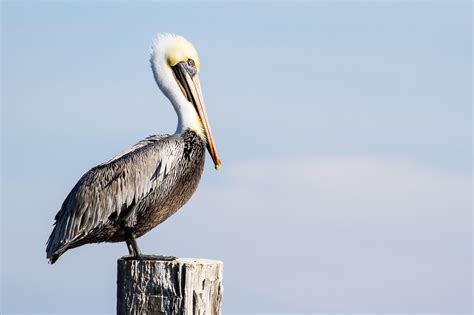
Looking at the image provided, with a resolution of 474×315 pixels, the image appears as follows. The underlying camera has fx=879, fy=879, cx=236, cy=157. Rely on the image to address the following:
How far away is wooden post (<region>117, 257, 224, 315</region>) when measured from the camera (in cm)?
495

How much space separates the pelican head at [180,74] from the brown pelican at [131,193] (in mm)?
303

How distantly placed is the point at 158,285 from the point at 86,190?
2.17 m

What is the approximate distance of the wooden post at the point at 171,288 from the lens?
16.3 feet

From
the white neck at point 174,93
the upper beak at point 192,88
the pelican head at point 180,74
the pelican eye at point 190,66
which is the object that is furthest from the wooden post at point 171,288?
the pelican eye at point 190,66

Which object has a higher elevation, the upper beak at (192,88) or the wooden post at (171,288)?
the upper beak at (192,88)

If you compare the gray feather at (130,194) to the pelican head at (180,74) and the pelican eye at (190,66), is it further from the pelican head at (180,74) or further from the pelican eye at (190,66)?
the pelican eye at (190,66)

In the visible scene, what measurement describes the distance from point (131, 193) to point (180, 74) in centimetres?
134

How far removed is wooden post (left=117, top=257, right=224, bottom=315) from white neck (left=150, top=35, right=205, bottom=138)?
8.31ft

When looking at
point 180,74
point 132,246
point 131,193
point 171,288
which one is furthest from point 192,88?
point 171,288

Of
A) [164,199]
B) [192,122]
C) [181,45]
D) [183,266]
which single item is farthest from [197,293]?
[181,45]

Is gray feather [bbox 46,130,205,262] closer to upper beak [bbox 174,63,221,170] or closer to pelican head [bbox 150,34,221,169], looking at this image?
pelican head [bbox 150,34,221,169]

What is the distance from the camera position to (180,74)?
786 cm

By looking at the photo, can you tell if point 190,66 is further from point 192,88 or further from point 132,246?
point 132,246

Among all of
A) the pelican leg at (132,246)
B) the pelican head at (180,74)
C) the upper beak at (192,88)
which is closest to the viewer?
the pelican leg at (132,246)
